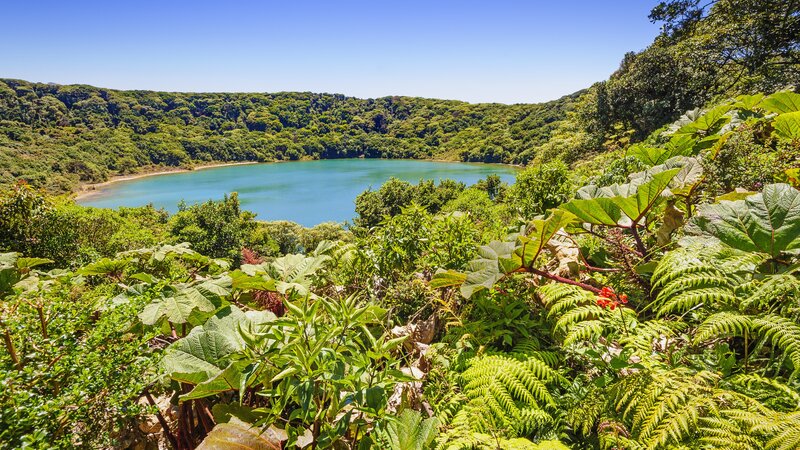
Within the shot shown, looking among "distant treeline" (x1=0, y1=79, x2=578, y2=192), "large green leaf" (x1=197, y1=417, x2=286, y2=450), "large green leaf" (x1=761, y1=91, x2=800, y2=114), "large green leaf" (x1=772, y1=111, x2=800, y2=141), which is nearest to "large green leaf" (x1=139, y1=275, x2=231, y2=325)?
"large green leaf" (x1=197, y1=417, x2=286, y2=450)

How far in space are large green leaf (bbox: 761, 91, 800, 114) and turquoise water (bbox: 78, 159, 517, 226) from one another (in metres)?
53.4

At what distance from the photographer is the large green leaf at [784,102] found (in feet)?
12.1

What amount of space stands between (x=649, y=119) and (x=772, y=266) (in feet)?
63.3

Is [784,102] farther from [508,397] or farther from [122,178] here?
[122,178]

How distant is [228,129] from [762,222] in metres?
141

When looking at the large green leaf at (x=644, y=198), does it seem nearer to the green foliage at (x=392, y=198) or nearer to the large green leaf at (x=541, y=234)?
the large green leaf at (x=541, y=234)

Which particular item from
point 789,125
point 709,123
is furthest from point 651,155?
point 709,123

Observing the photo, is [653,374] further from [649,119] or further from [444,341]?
[649,119]

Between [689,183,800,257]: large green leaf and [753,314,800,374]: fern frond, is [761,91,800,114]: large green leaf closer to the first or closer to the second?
[689,183,800,257]: large green leaf

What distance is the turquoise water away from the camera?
205 feet

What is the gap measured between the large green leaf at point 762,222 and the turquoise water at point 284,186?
5504 centimetres

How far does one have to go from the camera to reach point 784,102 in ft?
12.4

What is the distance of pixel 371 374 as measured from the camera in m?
1.24

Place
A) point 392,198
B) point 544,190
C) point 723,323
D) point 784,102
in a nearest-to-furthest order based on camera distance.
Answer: point 723,323, point 784,102, point 544,190, point 392,198
